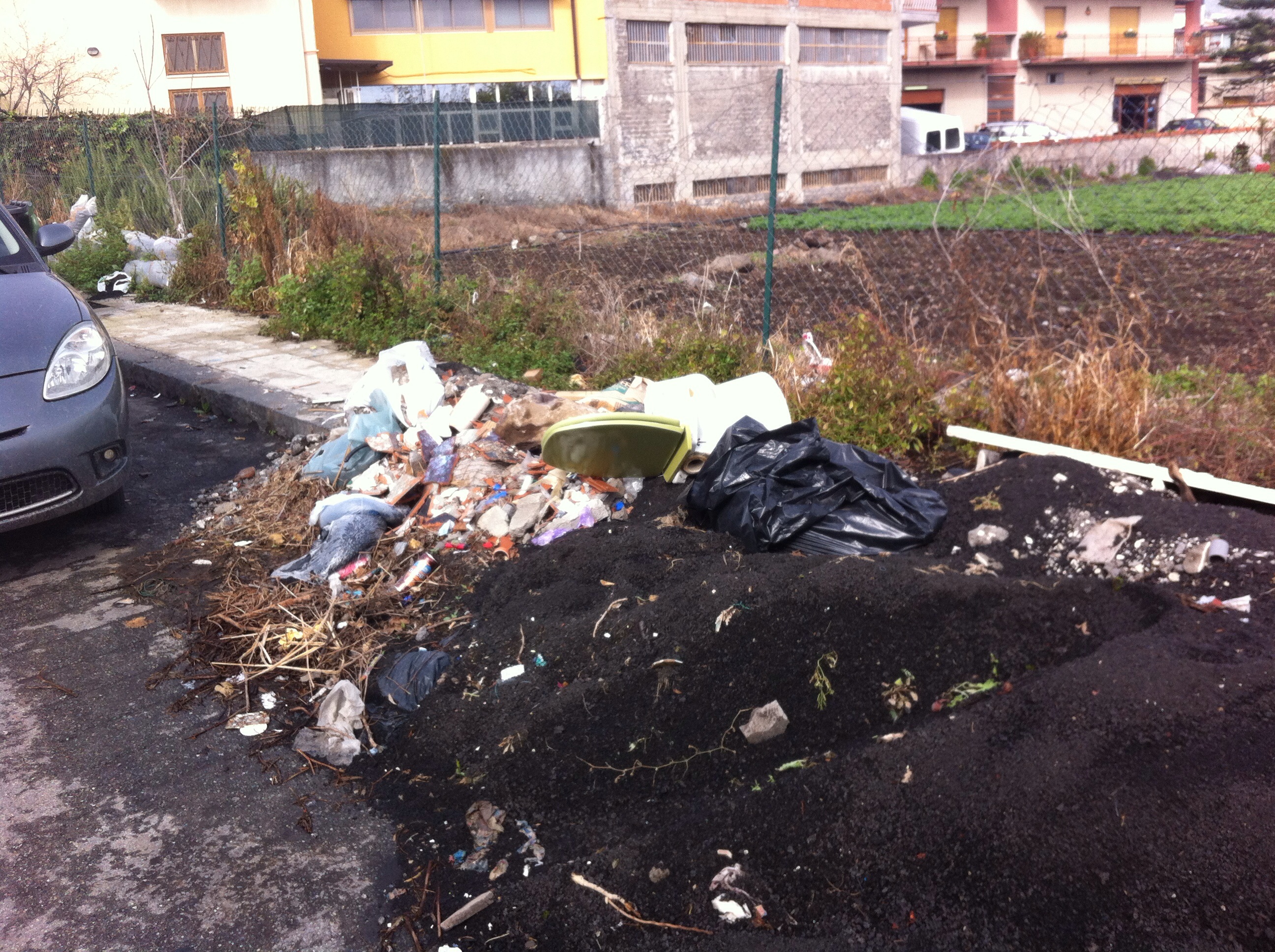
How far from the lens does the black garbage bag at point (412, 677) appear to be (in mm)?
3533

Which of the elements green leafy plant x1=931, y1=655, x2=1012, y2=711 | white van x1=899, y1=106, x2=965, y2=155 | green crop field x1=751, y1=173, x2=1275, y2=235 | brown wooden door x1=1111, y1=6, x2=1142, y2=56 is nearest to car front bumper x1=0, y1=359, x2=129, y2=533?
green leafy plant x1=931, y1=655, x2=1012, y2=711

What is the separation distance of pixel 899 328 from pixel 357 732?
634 cm

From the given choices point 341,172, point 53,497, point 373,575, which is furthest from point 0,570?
point 341,172

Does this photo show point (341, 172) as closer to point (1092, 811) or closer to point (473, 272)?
point (473, 272)

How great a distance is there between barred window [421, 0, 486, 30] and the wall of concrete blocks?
5156mm

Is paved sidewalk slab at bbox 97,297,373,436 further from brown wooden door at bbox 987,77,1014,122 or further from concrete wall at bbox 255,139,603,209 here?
brown wooden door at bbox 987,77,1014,122

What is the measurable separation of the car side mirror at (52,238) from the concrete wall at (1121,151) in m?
5.20

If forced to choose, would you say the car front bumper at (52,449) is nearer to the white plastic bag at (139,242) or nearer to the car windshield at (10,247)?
the car windshield at (10,247)

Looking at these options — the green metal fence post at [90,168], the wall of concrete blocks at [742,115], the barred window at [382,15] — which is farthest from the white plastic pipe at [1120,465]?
the barred window at [382,15]

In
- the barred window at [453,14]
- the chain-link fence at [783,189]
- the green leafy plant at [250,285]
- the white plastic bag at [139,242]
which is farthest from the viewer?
the barred window at [453,14]

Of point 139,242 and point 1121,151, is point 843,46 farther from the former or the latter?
point 139,242

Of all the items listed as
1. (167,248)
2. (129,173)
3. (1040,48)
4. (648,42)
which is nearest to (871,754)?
(167,248)

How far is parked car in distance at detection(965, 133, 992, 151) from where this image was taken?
113 ft

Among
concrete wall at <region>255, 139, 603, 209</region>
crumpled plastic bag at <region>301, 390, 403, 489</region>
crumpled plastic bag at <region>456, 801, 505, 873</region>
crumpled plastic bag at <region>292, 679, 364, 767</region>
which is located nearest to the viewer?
crumpled plastic bag at <region>456, 801, 505, 873</region>
